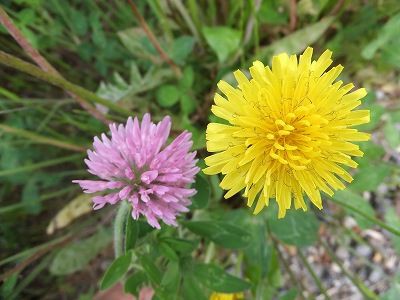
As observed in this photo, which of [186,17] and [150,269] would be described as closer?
[150,269]

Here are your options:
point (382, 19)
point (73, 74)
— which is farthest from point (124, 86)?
point (382, 19)

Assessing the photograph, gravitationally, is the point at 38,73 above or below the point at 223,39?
above

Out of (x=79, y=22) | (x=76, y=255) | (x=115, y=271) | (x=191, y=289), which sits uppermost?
(x=79, y=22)

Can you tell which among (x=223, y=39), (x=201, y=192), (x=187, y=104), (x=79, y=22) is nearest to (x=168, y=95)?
(x=187, y=104)

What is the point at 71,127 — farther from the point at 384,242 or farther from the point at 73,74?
the point at 384,242

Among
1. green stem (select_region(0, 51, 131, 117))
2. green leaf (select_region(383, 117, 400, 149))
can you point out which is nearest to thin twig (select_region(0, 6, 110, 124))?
green stem (select_region(0, 51, 131, 117))

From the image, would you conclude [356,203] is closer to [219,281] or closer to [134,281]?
[219,281]
